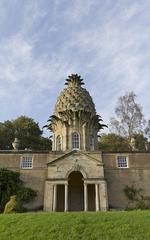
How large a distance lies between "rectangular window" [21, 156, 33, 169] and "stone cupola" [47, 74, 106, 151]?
189 inches

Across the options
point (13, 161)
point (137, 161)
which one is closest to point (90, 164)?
point (137, 161)

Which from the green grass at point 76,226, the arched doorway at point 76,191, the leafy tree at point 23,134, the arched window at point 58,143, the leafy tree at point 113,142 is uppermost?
the leafy tree at point 23,134

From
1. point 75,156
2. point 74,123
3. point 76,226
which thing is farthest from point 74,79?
point 76,226

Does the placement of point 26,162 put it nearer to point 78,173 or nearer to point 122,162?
point 78,173

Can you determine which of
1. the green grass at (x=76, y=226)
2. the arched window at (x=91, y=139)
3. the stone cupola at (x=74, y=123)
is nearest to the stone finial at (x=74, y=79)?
the stone cupola at (x=74, y=123)

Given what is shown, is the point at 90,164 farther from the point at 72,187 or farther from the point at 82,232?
the point at 82,232

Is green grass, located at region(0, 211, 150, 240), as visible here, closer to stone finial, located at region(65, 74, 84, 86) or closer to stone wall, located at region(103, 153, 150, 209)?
stone wall, located at region(103, 153, 150, 209)

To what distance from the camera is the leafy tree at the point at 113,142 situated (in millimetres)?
50956

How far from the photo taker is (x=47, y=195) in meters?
31.1

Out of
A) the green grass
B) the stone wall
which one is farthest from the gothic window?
the green grass

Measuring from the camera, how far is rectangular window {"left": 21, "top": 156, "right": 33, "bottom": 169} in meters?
34.3

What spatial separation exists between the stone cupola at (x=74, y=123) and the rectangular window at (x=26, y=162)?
4.80m

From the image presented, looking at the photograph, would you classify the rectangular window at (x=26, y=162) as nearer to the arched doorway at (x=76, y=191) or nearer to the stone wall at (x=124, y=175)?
the arched doorway at (x=76, y=191)

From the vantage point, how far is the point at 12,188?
32156 mm
